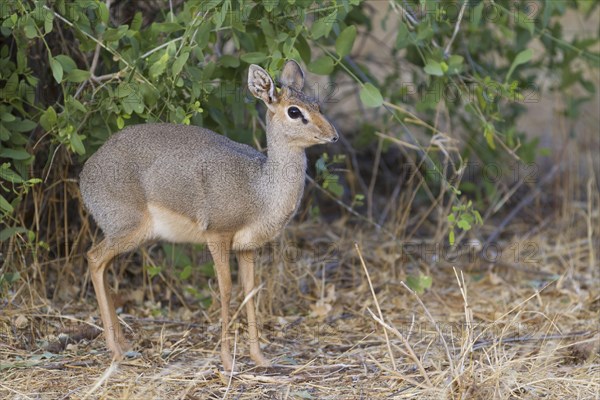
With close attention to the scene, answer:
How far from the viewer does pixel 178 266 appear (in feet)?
19.1

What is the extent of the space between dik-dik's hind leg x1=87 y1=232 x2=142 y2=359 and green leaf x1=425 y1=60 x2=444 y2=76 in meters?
1.87

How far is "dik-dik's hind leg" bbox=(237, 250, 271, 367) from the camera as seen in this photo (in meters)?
4.75

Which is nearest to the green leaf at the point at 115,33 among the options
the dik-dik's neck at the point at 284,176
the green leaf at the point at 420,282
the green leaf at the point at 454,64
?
the dik-dik's neck at the point at 284,176

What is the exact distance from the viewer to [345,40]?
5102mm

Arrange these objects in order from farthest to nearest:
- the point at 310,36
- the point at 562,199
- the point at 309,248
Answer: the point at 562,199, the point at 309,248, the point at 310,36

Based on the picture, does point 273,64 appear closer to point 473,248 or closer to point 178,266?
point 178,266

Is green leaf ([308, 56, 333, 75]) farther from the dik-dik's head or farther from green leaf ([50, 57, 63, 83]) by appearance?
green leaf ([50, 57, 63, 83])

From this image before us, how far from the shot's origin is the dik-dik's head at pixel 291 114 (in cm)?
452

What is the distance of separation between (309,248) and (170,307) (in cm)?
125

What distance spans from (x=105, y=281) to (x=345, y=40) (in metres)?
1.83

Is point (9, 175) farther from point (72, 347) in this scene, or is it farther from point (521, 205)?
point (521, 205)

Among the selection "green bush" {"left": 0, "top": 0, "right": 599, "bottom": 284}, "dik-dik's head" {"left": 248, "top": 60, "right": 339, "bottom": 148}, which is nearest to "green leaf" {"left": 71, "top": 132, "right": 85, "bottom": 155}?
"green bush" {"left": 0, "top": 0, "right": 599, "bottom": 284}

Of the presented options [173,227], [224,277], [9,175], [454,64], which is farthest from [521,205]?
[9,175]

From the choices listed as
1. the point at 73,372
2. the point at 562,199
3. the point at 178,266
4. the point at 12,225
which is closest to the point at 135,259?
the point at 178,266
